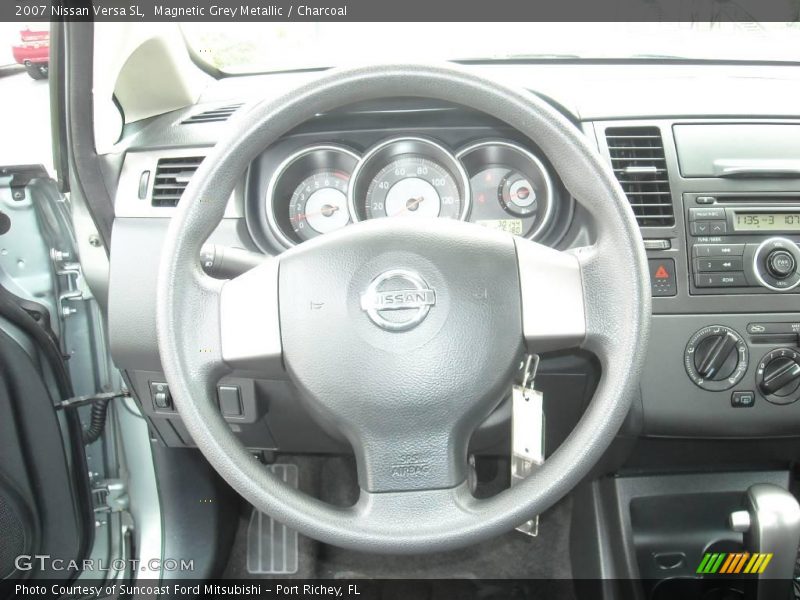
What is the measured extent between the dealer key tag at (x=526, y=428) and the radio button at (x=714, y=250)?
0.46 metres

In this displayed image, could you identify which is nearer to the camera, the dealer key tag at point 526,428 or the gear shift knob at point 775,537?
the dealer key tag at point 526,428

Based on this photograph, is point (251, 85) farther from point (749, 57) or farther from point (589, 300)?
point (749, 57)

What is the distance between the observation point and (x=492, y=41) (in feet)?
5.53

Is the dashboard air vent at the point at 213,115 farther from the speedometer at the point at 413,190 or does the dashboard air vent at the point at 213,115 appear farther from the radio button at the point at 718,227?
the radio button at the point at 718,227

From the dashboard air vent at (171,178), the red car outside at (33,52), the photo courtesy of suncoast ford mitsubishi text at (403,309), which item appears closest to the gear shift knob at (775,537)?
the photo courtesy of suncoast ford mitsubishi text at (403,309)

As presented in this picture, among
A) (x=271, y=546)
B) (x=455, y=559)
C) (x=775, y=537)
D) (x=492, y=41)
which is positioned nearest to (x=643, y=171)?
(x=492, y=41)

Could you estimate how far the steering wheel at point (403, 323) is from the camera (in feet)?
3.17

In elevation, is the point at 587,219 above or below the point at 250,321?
above

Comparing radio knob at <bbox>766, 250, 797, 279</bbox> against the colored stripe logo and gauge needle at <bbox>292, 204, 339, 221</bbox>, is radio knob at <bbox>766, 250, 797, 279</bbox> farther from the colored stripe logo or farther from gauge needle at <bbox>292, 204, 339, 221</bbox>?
gauge needle at <bbox>292, 204, 339, 221</bbox>

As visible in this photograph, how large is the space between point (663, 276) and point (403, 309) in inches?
Result: 23.0

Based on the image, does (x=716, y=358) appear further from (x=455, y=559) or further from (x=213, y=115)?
(x=213, y=115)

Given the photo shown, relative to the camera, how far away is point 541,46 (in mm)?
1735

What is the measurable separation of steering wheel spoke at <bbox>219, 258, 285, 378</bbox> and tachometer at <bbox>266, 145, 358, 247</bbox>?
14.5 inches

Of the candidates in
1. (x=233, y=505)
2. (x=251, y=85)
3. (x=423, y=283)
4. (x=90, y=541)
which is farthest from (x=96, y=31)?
(x=233, y=505)
